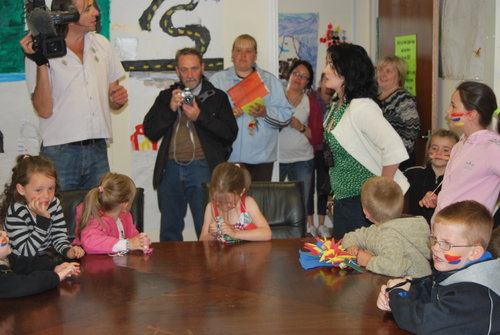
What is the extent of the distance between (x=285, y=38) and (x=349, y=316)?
4.98 meters

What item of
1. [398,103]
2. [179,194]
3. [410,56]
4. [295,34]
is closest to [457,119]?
[398,103]

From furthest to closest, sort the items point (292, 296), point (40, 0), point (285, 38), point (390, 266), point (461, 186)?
1. point (285, 38)
2. point (40, 0)
3. point (461, 186)
4. point (390, 266)
5. point (292, 296)

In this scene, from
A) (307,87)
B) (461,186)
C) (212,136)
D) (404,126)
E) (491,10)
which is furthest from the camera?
(307,87)

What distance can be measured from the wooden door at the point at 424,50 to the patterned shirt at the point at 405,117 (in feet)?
1.05

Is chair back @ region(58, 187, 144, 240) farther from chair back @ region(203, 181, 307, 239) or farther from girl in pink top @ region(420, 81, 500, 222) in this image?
girl in pink top @ region(420, 81, 500, 222)

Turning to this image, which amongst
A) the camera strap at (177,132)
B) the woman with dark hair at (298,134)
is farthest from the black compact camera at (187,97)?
the woman with dark hair at (298,134)

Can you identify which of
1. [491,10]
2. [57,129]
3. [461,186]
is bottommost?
[461,186]

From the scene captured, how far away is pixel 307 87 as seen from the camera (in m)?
5.26

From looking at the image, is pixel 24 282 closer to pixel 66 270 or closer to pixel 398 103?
pixel 66 270

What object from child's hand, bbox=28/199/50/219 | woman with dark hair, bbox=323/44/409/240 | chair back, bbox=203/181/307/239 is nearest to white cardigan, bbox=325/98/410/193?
woman with dark hair, bbox=323/44/409/240

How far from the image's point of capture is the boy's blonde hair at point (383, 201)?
239 cm

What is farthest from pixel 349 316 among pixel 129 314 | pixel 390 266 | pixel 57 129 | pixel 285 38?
pixel 285 38

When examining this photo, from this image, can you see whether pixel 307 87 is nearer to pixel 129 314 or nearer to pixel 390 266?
pixel 390 266

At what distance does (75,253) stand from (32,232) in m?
0.20
